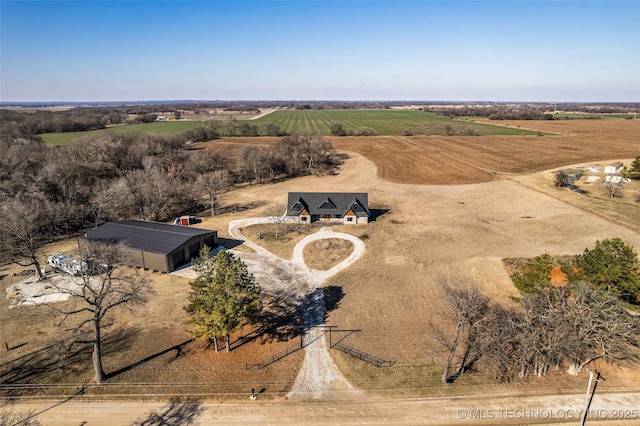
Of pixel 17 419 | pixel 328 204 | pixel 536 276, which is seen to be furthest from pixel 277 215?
Answer: pixel 17 419

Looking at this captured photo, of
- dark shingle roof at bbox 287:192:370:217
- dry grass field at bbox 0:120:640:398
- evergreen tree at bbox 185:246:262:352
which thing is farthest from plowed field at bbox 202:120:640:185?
evergreen tree at bbox 185:246:262:352

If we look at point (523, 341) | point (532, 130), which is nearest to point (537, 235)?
point (523, 341)

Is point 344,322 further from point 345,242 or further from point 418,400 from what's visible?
point 345,242

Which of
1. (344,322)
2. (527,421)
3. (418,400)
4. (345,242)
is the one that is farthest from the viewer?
(345,242)

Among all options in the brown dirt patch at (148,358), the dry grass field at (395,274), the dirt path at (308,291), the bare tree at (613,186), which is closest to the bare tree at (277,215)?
the dirt path at (308,291)

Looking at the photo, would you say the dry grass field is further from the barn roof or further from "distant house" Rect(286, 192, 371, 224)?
the barn roof
